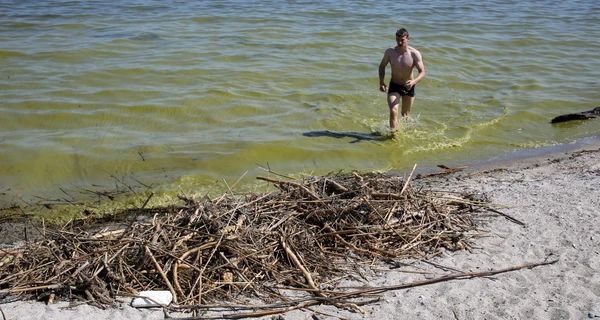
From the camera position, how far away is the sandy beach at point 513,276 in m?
4.06

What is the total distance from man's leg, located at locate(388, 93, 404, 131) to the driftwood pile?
3573 mm

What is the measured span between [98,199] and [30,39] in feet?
28.4

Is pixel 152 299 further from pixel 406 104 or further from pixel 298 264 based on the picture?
pixel 406 104

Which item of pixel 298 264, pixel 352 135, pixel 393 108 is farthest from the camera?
pixel 352 135

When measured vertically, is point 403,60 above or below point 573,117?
above

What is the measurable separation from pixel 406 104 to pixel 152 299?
6.02 meters

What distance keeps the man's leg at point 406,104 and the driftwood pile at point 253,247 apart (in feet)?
12.6

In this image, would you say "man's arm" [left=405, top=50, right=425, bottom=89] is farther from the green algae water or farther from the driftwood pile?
the driftwood pile

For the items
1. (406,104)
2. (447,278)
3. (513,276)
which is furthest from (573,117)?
(447,278)

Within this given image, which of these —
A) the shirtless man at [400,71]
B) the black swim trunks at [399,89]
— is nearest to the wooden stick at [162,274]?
the shirtless man at [400,71]

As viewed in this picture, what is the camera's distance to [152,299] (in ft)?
13.3

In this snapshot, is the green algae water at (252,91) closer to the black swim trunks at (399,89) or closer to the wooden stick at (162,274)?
the black swim trunks at (399,89)

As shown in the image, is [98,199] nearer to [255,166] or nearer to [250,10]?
[255,166]

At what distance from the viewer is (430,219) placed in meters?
5.20
